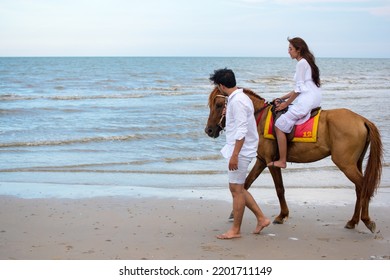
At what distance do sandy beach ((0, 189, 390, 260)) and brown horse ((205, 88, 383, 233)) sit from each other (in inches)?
22.9

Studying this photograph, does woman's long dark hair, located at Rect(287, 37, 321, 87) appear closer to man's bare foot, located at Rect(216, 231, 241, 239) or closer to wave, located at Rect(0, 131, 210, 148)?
man's bare foot, located at Rect(216, 231, 241, 239)

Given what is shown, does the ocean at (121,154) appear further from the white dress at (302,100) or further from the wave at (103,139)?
the white dress at (302,100)

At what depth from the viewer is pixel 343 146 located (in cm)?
673

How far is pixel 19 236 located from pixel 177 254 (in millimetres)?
1985

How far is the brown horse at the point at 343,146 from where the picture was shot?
6645 millimetres

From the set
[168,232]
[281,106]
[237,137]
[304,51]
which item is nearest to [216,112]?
[281,106]

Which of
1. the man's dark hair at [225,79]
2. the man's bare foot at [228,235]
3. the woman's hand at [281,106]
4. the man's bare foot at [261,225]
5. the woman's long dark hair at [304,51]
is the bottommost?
the man's bare foot at [228,235]

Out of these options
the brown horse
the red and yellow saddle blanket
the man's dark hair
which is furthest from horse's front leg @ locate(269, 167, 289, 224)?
the man's dark hair

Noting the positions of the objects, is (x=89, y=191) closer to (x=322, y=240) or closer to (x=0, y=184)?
(x=0, y=184)

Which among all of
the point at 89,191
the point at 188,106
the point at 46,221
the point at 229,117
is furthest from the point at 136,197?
the point at 188,106

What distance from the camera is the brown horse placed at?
21.8 feet

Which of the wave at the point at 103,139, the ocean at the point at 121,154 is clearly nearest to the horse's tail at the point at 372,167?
the ocean at the point at 121,154

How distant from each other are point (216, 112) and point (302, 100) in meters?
1.08
